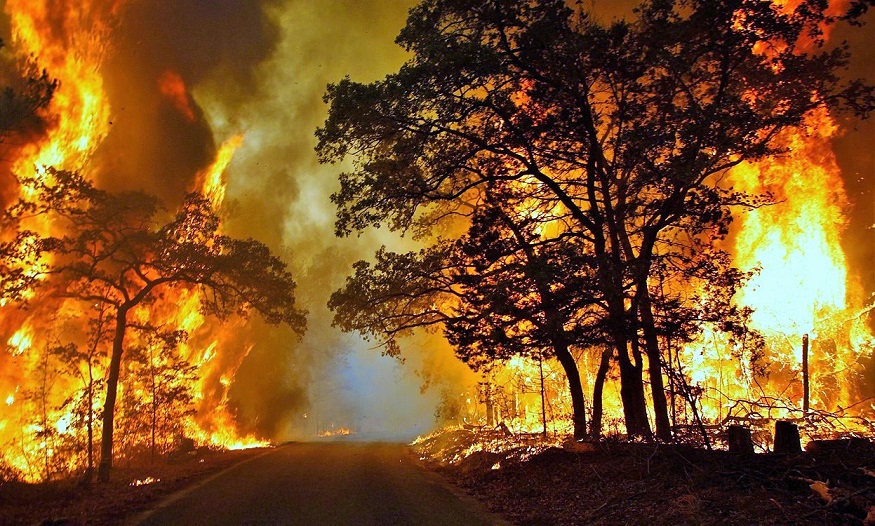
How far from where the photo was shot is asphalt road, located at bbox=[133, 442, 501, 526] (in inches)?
359

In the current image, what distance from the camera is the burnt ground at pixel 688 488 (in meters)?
6.35

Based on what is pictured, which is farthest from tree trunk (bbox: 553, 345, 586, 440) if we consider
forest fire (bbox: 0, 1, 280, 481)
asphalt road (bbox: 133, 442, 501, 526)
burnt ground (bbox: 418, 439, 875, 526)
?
forest fire (bbox: 0, 1, 280, 481)

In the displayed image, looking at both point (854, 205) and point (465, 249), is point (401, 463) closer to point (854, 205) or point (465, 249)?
point (465, 249)

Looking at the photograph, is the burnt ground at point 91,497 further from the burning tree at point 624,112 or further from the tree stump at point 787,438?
the tree stump at point 787,438

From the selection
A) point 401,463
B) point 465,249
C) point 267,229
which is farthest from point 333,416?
point 465,249

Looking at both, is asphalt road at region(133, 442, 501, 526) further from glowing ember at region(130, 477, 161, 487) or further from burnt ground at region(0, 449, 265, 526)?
glowing ember at region(130, 477, 161, 487)

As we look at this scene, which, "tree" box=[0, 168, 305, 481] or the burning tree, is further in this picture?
"tree" box=[0, 168, 305, 481]

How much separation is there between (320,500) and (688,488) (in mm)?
7040

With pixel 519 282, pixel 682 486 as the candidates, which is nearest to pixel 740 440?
pixel 682 486

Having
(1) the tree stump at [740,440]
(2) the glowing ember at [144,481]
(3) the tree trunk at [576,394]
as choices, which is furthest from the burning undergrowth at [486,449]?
(2) the glowing ember at [144,481]

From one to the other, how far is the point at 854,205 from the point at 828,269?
4307 millimetres

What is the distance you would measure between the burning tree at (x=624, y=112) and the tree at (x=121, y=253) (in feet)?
25.4

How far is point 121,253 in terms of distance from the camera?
1747 centimetres

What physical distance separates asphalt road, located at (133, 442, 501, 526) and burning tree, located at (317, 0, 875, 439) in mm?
4801
